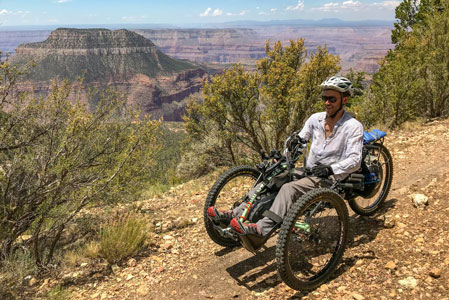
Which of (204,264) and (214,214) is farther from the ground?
(214,214)

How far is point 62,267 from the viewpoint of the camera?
4.91m

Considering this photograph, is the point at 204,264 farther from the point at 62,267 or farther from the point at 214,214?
the point at 62,267

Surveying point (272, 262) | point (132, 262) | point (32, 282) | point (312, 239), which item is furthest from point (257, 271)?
point (32, 282)

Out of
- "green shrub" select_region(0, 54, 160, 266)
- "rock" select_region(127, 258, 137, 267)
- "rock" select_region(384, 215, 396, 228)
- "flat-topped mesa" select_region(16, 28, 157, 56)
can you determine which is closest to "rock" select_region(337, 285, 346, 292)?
"rock" select_region(384, 215, 396, 228)

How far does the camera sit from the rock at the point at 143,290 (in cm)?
398

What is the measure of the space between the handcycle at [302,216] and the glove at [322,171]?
16 centimetres

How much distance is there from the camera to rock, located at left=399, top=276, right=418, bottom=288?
339 centimetres

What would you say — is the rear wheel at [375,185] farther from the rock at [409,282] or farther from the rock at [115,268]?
the rock at [115,268]

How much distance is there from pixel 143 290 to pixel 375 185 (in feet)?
11.8

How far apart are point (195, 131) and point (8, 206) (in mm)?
11706

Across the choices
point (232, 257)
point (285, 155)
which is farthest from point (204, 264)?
point (285, 155)

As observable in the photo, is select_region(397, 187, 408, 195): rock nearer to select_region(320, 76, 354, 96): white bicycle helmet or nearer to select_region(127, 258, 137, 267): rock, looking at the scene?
select_region(320, 76, 354, 96): white bicycle helmet

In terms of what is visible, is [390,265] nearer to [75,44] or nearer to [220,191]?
[220,191]

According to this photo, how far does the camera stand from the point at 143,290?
13.3 feet
